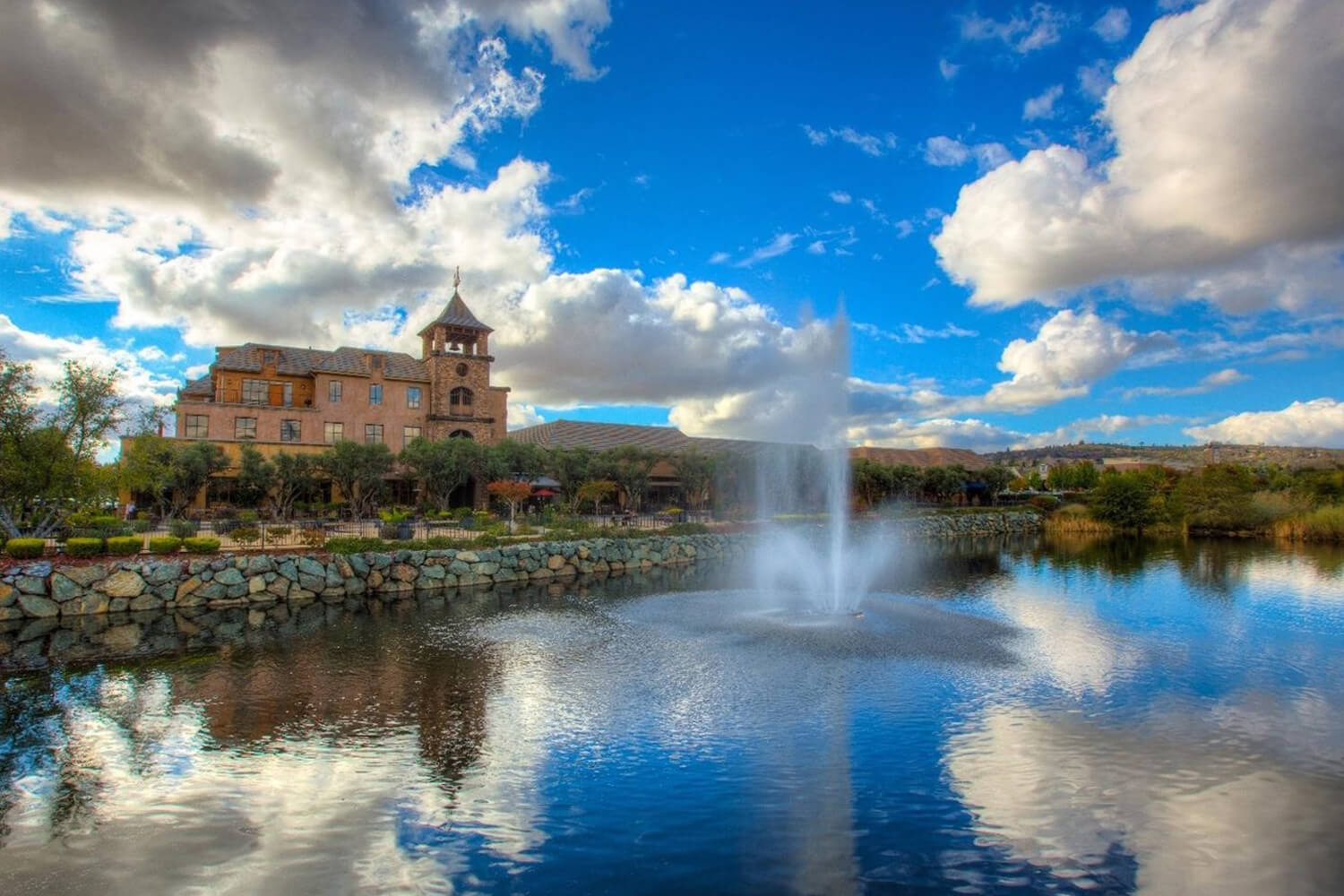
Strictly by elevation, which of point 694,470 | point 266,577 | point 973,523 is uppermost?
point 694,470

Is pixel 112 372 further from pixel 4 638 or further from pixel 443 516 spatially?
pixel 443 516

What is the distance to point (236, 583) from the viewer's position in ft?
73.0

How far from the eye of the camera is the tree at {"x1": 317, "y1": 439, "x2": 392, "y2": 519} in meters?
41.0

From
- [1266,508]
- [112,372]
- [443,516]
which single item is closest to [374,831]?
[112,372]

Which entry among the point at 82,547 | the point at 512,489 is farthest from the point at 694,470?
the point at 82,547

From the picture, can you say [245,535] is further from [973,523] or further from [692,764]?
[973,523]

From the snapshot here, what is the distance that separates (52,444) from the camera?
23.4m

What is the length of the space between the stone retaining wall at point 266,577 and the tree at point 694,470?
20.7 metres

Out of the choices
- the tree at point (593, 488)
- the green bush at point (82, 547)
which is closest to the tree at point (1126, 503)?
the tree at point (593, 488)

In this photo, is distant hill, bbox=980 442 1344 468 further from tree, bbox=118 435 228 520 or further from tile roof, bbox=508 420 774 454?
tree, bbox=118 435 228 520

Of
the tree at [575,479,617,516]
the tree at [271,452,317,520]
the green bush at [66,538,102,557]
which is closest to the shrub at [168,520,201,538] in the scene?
the green bush at [66,538,102,557]

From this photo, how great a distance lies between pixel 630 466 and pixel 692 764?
3958cm

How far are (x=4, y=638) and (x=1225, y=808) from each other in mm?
23125

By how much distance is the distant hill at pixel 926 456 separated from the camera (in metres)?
83.9
